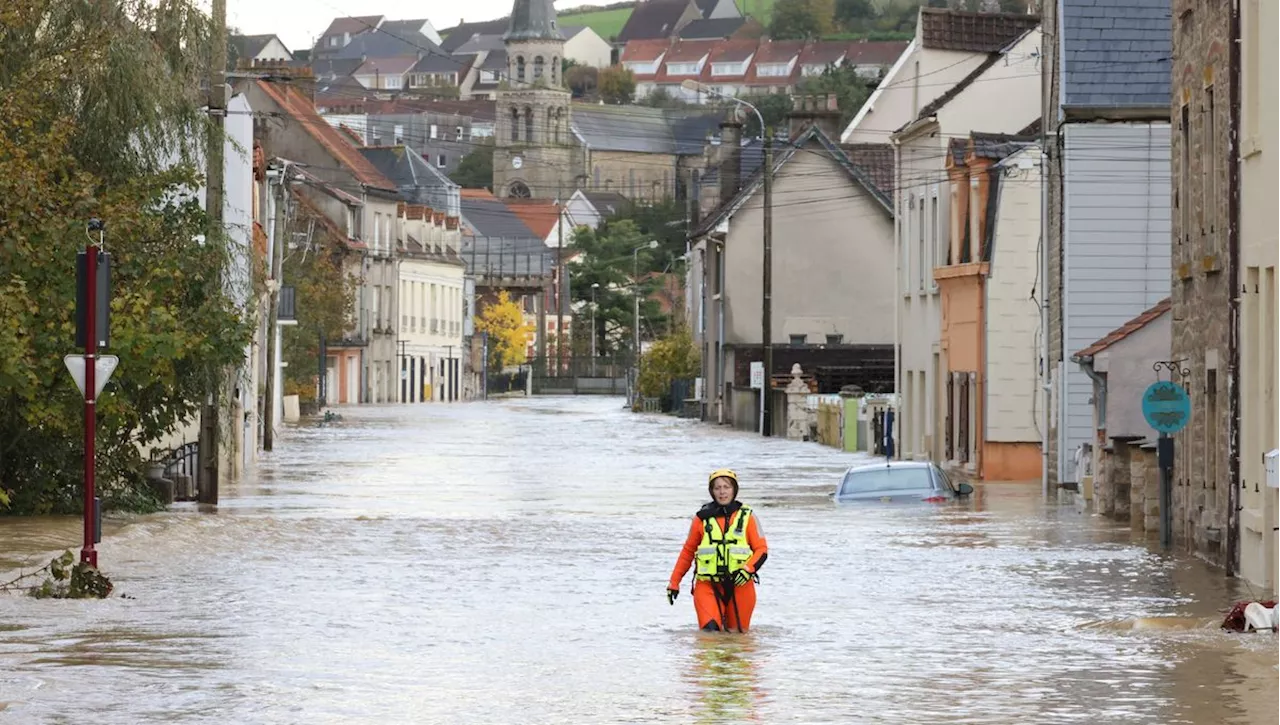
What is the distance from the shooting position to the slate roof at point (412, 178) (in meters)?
136

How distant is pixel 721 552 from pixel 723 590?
0.43 metres

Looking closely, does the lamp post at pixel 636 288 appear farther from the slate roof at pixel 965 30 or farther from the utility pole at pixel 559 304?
the slate roof at pixel 965 30

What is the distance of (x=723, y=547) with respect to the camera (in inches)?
686

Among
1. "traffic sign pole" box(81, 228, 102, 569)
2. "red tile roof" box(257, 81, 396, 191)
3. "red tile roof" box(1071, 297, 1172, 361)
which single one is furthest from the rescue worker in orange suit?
"red tile roof" box(257, 81, 396, 191)

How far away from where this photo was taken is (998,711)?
1375cm

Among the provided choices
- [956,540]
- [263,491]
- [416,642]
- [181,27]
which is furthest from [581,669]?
[263,491]

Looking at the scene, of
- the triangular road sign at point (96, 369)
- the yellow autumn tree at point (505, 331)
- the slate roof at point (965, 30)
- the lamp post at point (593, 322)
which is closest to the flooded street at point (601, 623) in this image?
the triangular road sign at point (96, 369)

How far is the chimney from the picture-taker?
83000mm

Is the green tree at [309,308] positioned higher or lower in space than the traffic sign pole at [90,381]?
higher

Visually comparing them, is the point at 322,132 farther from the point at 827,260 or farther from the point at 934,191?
the point at 934,191

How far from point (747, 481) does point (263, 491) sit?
346 inches

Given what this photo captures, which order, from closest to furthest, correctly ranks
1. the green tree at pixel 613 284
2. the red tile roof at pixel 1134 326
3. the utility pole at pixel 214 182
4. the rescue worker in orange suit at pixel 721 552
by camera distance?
the rescue worker in orange suit at pixel 721 552 → the utility pole at pixel 214 182 → the red tile roof at pixel 1134 326 → the green tree at pixel 613 284

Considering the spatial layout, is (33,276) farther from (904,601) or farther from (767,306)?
(767,306)

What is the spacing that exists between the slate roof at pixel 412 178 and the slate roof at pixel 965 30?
80306 millimetres
